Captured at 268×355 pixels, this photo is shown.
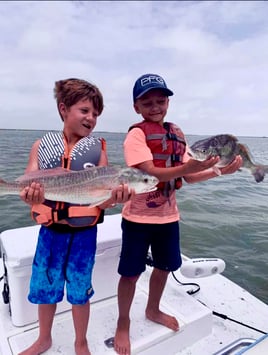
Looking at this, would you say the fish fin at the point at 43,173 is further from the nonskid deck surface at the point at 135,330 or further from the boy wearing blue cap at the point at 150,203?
the nonskid deck surface at the point at 135,330

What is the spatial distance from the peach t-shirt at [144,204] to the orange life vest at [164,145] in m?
0.07

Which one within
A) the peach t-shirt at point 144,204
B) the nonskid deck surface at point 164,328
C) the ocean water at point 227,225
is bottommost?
the ocean water at point 227,225

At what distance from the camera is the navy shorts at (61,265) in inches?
97.4

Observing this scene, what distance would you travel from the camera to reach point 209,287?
4.02 meters

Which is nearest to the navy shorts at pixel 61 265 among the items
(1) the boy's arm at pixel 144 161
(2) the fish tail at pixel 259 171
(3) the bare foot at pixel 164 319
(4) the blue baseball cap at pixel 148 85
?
(1) the boy's arm at pixel 144 161

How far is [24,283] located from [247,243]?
19.1 feet

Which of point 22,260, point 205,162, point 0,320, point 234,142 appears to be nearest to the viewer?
point 205,162

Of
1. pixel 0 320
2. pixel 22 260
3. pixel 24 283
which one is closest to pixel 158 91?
pixel 22 260

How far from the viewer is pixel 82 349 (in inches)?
99.2

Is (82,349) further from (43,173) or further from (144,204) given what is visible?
(43,173)

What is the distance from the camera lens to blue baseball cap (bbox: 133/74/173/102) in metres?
2.62

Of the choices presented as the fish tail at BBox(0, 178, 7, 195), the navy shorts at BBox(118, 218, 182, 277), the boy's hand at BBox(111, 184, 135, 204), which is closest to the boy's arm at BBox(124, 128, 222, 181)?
the boy's hand at BBox(111, 184, 135, 204)

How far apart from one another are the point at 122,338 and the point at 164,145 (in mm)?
1707

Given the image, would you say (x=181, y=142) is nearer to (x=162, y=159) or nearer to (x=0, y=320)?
(x=162, y=159)
